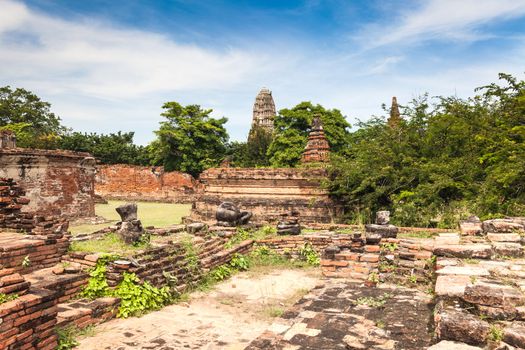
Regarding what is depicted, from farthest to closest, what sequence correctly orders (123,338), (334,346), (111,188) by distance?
(111,188) → (123,338) → (334,346)

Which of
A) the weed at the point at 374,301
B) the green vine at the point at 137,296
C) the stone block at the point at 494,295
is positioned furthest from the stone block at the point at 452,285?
the green vine at the point at 137,296

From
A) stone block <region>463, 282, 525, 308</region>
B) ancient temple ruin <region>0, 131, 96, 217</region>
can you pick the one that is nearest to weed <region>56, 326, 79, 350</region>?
stone block <region>463, 282, 525, 308</region>

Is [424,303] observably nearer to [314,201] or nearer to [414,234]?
[414,234]

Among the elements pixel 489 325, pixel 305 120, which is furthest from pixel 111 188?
pixel 489 325

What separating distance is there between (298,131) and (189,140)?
26.5 feet

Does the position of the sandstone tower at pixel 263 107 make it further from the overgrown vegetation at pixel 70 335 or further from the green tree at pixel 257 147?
the overgrown vegetation at pixel 70 335

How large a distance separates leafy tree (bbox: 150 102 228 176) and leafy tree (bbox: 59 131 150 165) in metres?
3.44

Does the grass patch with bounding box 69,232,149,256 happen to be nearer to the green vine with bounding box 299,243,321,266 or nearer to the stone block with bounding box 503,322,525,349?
the green vine with bounding box 299,243,321,266

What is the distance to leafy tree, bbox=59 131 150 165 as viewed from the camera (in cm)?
3297

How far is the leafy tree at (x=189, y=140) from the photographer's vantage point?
29688 mm

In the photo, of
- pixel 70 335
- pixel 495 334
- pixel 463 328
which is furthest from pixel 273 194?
pixel 495 334

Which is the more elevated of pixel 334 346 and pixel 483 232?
pixel 483 232

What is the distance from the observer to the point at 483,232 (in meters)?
Answer: 6.23

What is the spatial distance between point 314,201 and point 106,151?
88.1 ft
